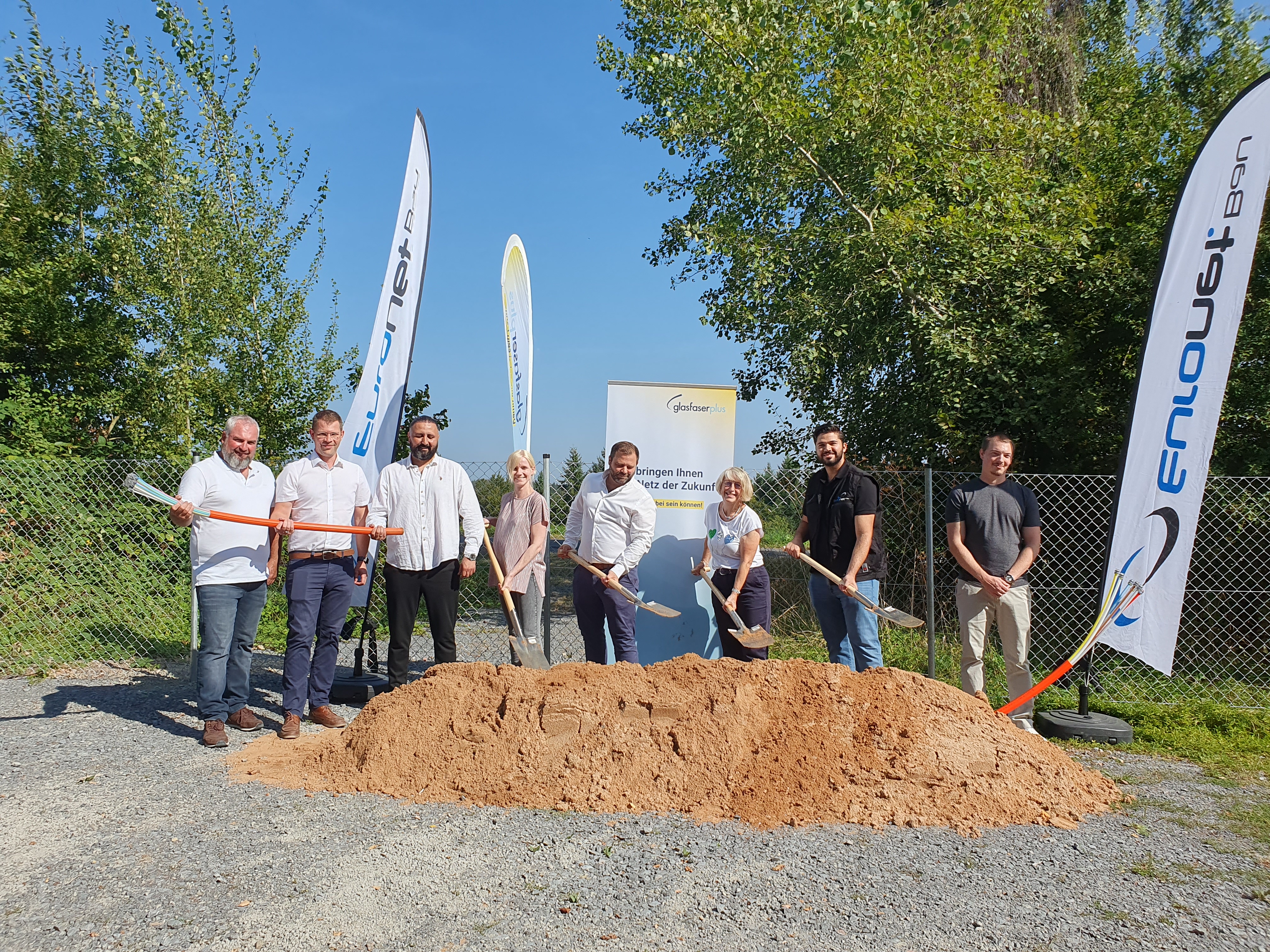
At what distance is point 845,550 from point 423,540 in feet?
9.03

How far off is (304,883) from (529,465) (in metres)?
3.12

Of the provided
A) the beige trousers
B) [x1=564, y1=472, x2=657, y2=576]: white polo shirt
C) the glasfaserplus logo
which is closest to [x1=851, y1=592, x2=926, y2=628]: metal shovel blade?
the beige trousers

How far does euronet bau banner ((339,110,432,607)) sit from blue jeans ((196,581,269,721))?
→ 1.48 metres

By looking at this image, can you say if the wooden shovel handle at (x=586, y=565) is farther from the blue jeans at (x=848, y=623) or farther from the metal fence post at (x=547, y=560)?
the blue jeans at (x=848, y=623)

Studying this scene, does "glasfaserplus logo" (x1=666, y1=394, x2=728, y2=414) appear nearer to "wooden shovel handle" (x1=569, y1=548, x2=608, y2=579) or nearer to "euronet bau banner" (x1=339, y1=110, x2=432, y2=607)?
"wooden shovel handle" (x1=569, y1=548, x2=608, y2=579)

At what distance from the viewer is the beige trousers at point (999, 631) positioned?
5.02m

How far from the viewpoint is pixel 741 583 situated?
18.3 feet

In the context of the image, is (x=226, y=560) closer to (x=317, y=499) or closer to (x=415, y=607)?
(x=317, y=499)

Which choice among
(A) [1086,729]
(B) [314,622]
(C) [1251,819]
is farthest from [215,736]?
(C) [1251,819]

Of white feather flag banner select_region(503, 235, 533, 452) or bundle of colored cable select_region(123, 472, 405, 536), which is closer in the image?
bundle of colored cable select_region(123, 472, 405, 536)

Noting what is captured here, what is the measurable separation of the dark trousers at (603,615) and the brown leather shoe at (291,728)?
185cm

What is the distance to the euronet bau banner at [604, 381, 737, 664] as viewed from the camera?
20.7 feet

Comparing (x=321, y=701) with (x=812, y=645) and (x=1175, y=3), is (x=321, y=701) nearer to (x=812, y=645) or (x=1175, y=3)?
(x=812, y=645)

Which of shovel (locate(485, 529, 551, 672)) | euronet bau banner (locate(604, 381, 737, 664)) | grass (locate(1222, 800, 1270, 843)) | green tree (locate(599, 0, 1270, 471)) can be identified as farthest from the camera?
green tree (locate(599, 0, 1270, 471))
